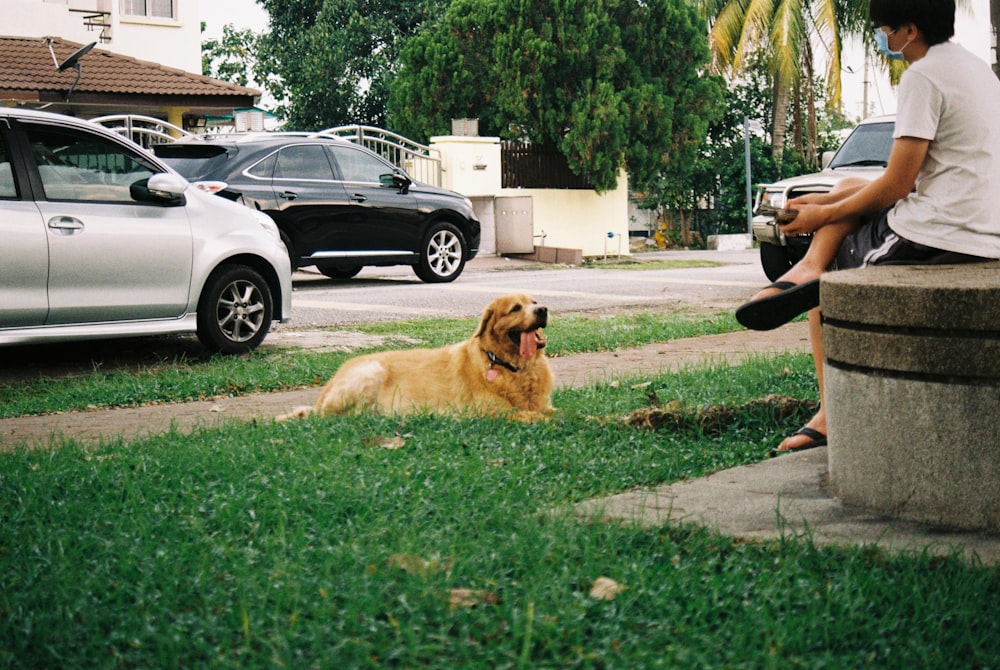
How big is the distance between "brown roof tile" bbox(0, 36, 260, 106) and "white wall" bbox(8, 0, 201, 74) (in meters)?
1.08

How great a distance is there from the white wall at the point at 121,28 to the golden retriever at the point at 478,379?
854 inches

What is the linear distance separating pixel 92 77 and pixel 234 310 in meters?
15.7

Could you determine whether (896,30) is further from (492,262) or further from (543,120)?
(543,120)

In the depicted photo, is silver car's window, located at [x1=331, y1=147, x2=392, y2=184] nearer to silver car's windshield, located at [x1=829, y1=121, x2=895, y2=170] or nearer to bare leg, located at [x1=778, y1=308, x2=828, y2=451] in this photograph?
silver car's windshield, located at [x1=829, y1=121, x2=895, y2=170]

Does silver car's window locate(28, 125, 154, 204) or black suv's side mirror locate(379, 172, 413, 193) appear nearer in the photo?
silver car's window locate(28, 125, 154, 204)

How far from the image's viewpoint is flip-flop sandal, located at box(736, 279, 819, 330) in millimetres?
4438

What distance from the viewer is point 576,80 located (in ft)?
93.7

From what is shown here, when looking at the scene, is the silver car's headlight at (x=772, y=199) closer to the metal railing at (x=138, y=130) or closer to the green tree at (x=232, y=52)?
the metal railing at (x=138, y=130)

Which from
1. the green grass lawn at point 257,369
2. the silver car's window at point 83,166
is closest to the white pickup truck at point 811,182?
the green grass lawn at point 257,369

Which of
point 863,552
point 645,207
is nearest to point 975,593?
point 863,552

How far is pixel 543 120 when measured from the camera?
93.1 feet

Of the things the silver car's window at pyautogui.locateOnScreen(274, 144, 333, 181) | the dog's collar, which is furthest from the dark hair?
the silver car's window at pyautogui.locateOnScreen(274, 144, 333, 181)

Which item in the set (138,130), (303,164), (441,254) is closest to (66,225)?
(303,164)

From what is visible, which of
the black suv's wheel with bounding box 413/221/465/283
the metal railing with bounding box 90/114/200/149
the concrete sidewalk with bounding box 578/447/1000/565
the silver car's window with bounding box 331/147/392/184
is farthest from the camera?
the metal railing with bounding box 90/114/200/149
